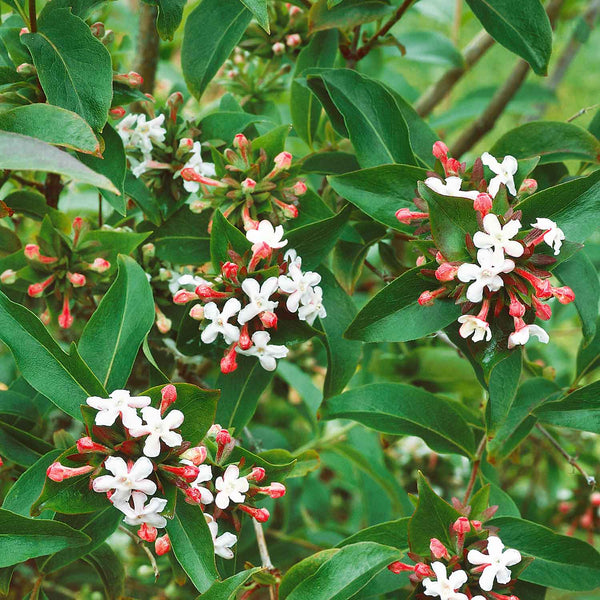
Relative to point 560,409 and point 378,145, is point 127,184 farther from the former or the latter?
point 560,409

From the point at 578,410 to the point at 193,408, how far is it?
0.50 metres

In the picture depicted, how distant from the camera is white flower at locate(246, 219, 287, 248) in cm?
93

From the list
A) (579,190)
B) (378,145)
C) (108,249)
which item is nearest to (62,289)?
(108,249)

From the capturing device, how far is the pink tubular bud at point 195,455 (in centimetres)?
82

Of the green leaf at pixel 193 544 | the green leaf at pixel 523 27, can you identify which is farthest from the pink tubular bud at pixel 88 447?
the green leaf at pixel 523 27

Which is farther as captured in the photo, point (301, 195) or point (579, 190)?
point (301, 195)

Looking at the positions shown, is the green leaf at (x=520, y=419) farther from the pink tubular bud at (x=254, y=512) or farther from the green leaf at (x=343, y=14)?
the green leaf at (x=343, y=14)

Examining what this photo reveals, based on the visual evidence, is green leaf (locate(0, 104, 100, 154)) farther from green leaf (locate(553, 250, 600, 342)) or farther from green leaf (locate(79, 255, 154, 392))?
green leaf (locate(553, 250, 600, 342))

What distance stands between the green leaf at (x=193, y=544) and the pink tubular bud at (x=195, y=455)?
0.21ft

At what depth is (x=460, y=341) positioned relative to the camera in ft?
3.06

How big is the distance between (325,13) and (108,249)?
0.45 meters

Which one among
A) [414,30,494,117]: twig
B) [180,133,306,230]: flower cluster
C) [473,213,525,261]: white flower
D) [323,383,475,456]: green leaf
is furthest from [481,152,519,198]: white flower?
[414,30,494,117]: twig

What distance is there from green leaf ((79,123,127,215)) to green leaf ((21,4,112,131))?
3.1 inches

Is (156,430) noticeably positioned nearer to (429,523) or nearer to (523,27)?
(429,523)
